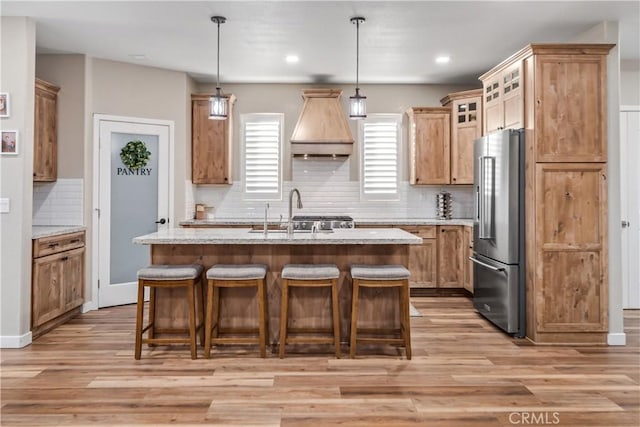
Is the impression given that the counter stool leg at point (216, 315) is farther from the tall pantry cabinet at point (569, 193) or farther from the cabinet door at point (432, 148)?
the cabinet door at point (432, 148)

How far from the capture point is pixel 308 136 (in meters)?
6.11

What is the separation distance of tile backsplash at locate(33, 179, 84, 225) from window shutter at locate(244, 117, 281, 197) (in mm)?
2218

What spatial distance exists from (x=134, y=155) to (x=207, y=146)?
3.32ft

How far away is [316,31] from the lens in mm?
4633

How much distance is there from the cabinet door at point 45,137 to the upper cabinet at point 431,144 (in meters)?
4.38

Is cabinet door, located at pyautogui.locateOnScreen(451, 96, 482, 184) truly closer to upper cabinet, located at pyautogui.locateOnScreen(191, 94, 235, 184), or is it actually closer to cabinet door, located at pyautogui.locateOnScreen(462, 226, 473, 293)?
cabinet door, located at pyautogui.locateOnScreen(462, 226, 473, 293)

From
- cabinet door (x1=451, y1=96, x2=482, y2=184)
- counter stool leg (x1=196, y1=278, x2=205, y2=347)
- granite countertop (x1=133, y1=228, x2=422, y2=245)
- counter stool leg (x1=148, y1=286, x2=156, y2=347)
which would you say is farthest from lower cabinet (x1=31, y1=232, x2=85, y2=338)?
cabinet door (x1=451, y1=96, x2=482, y2=184)

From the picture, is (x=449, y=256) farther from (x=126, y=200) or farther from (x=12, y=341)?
(x=12, y=341)

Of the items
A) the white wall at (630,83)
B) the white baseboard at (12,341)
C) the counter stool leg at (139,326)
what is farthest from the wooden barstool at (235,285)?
the white wall at (630,83)

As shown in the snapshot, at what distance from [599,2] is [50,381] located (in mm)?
5091

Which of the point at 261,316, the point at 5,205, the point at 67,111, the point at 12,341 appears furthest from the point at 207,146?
the point at 261,316

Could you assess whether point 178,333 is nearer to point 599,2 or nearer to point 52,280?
point 52,280

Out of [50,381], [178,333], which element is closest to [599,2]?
[178,333]

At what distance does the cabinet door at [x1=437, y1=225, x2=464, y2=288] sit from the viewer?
614cm
